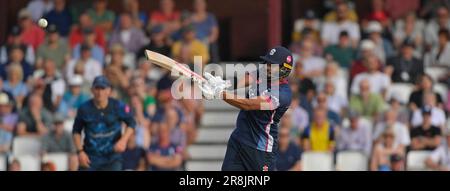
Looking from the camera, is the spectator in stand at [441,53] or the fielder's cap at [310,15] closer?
the spectator in stand at [441,53]

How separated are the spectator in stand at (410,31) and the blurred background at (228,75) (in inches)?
1.1

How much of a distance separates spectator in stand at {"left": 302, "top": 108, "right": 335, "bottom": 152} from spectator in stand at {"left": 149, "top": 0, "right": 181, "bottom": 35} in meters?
3.21

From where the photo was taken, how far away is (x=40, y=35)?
2034 cm

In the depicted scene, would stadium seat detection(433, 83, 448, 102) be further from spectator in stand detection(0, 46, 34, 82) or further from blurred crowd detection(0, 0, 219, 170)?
spectator in stand detection(0, 46, 34, 82)

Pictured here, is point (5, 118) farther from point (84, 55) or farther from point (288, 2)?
point (288, 2)

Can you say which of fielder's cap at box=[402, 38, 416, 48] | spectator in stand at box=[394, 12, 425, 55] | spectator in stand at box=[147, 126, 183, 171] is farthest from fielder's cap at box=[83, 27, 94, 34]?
fielder's cap at box=[402, 38, 416, 48]

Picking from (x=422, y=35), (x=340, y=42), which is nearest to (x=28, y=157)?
(x=340, y=42)

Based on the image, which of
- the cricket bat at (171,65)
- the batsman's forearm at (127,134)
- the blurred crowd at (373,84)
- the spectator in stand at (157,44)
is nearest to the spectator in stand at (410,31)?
the blurred crowd at (373,84)

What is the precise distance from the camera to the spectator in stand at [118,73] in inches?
744

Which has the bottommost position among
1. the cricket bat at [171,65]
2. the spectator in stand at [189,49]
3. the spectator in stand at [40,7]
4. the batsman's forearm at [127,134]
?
the batsman's forearm at [127,134]

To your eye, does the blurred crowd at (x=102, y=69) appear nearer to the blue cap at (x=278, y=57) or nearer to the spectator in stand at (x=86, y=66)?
the spectator in stand at (x=86, y=66)

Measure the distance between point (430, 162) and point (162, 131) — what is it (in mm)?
3719

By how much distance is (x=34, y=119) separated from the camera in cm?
1861

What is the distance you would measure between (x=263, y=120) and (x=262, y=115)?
0.20 ft
